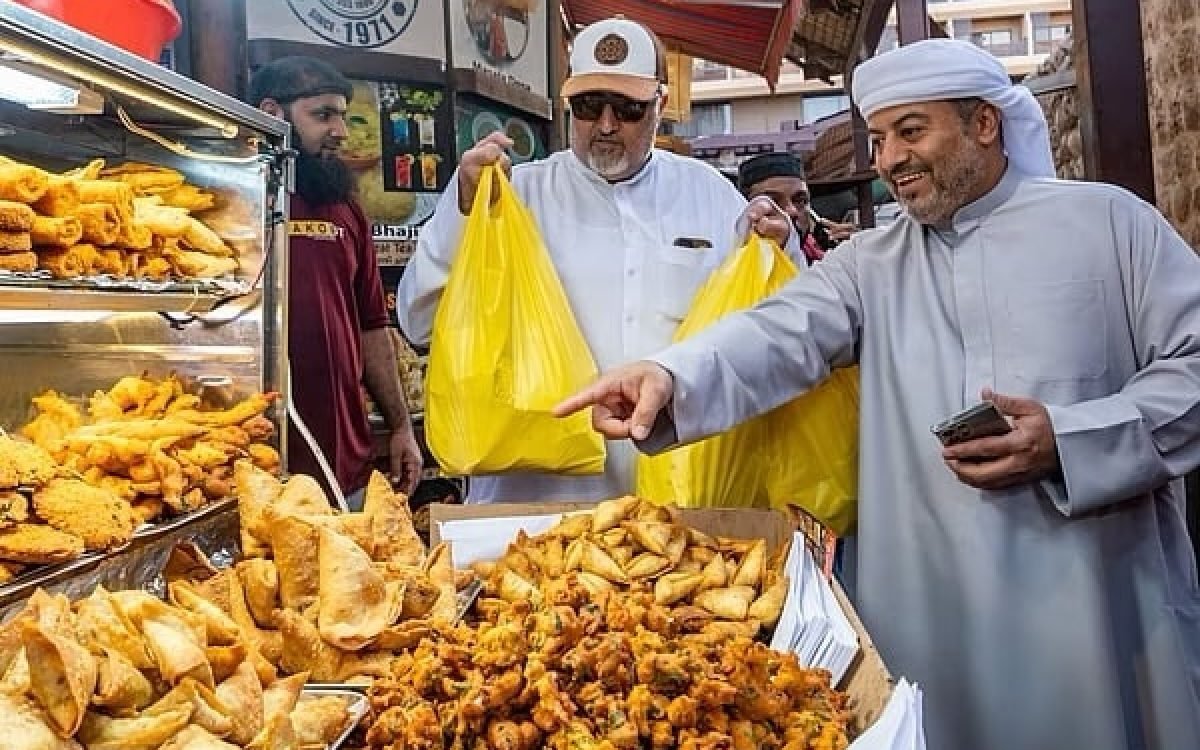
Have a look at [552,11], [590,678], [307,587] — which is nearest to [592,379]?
[307,587]

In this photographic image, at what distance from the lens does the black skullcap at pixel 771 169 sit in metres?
5.05

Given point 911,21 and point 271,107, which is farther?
point 911,21

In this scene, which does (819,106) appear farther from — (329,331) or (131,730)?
(131,730)

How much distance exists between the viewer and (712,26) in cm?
736

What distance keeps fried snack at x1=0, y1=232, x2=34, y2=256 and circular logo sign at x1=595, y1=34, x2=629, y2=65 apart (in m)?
1.60

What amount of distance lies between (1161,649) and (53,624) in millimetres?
2005

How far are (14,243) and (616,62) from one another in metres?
1.65

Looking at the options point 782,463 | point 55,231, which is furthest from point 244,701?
point 782,463

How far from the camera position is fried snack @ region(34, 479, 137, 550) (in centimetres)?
165

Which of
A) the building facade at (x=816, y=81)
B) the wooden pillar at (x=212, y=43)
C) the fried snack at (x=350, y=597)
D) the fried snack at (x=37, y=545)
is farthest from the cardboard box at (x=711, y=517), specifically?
the building facade at (x=816, y=81)

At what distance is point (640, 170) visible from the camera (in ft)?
10.4

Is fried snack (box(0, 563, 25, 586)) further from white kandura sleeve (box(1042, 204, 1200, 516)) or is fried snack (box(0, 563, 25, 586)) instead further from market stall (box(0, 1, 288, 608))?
white kandura sleeve (box(1042, 204, 1200, 516))

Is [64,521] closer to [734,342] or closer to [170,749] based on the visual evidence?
[170,749]

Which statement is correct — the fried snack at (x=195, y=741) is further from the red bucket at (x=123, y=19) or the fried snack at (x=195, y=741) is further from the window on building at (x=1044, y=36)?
the window on building at (x=1044, y=36)
